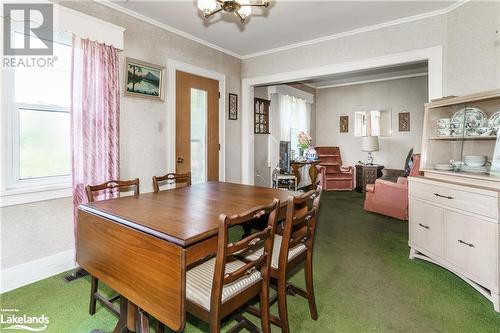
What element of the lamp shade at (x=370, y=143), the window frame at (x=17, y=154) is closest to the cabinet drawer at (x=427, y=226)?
the window frame at (x=17, y=154)

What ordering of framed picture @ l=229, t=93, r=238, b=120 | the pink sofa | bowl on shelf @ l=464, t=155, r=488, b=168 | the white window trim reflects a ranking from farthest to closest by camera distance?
framed picture @ l=229, t=93, r=238, b=120, the pink sofa, bowl on shelf @ l=464, t=155, r=488, b=168, the white window trim

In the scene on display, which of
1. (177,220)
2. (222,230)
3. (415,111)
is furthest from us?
(415,111)

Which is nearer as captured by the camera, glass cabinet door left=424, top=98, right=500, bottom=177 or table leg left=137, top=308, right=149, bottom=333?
table leg left=137, top=308, right=149, bottom=333

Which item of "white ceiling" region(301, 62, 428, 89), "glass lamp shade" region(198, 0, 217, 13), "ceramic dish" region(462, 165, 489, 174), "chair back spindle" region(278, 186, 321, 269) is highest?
"white ceiling" region(301, 62, 428, 89)

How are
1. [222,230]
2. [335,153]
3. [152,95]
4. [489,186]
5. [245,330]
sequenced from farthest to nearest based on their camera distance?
[335,153] → [152,95] → [489,186] → [245,330] → [222,230]

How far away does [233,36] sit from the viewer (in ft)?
11.6

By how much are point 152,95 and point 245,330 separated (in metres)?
2.57

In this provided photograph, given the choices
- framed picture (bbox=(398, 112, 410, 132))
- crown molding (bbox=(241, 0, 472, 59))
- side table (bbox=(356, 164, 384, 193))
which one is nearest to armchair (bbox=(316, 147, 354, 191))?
side table (bbox=(356, 164, 384, 193))

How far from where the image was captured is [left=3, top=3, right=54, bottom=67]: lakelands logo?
2.13 meters

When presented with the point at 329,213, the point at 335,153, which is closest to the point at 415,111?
the point at 335,153

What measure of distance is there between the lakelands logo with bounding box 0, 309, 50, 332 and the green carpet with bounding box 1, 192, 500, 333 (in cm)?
4

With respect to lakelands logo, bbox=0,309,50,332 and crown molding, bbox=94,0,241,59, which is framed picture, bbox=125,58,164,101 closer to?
crown molding, bbox=94,0,241,59

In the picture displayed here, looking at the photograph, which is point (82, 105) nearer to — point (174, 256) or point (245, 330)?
point (174, 256)

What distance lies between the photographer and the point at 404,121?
6074 millimetres
